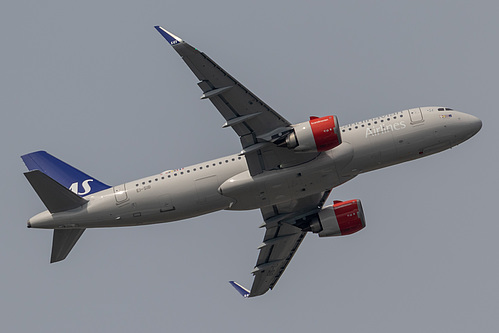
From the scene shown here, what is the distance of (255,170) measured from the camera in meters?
57.6

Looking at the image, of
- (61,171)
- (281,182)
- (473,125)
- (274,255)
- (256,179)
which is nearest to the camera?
(256,179)

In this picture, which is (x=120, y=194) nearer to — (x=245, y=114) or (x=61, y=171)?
(x=61, y=171)

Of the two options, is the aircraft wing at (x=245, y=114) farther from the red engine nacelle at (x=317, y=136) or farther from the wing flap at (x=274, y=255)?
the wing flap at (x=274, y=255)

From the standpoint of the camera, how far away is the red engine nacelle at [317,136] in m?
55.3

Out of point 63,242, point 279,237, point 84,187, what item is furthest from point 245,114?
point 63,242

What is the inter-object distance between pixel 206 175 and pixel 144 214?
216 inches

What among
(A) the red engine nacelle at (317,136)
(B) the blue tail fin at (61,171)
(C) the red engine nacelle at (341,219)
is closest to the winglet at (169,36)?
(A) the red engine nacelle at (317,136)

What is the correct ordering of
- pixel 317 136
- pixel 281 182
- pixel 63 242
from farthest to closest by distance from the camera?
pixel 63 242 → pixel 281 182 → pixel 317 136

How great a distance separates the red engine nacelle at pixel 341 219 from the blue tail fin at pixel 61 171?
18.0 meters

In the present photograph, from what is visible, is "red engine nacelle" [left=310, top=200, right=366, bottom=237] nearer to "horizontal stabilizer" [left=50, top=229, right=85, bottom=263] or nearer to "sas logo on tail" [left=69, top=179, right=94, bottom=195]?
"sas logo on tail" [left=69, top=179, right=94, bottom=195]

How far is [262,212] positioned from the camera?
6531cm

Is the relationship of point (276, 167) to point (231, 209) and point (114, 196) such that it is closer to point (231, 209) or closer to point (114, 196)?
point (231, 209)

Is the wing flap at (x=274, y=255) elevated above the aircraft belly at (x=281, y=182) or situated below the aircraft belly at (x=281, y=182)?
below

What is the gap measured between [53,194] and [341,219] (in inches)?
901
